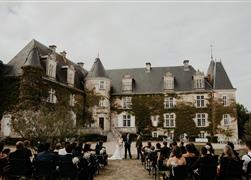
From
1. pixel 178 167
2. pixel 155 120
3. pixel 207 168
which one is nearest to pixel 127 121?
pixel 155 120

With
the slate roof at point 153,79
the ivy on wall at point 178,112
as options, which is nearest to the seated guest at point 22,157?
the ivy on wall at point 178,112

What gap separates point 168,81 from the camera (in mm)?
38375

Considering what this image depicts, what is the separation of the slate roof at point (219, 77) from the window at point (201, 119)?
3785mm

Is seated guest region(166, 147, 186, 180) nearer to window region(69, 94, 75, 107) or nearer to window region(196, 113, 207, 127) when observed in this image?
window region(69, 94, 75, 107)

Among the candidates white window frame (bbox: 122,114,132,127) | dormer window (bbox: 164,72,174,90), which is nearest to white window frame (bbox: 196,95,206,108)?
dormer window (bbox: 164,72,174,90)

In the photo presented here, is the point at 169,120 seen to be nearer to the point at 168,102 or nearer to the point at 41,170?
the point at 168,102

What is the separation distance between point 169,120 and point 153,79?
5.99 m

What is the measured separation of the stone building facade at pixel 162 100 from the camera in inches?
1427

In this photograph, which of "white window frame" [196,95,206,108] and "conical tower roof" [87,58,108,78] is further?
"conical tower roof" [87,58,108,78]

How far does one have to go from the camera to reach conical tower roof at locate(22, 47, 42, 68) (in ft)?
89.0

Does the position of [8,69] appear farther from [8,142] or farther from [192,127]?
[192,127]

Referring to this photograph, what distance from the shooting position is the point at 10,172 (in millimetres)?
8062

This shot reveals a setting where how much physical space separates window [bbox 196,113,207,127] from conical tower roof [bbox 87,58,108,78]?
12.9 meters

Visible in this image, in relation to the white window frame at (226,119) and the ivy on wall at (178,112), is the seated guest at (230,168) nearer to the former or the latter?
the ivy on wall at (178,112)
